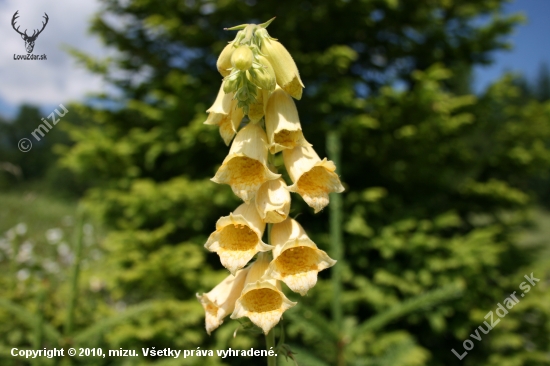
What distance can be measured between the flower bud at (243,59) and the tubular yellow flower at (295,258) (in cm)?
42

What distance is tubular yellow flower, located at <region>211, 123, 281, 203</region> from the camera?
3.19 feet

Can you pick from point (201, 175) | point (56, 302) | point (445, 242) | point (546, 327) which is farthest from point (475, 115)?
point (56, 302)

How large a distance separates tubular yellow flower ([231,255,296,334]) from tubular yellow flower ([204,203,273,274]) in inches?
→ 2.7

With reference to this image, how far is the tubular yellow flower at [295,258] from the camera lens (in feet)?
3.04

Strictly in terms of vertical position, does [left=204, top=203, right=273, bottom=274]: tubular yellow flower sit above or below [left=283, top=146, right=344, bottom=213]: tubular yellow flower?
below

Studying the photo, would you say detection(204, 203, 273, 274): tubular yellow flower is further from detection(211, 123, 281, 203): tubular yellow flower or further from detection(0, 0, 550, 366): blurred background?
detection(0, 0, 550, 366): blurred background

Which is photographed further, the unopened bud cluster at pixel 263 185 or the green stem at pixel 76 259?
the green stem at pixel 76 259

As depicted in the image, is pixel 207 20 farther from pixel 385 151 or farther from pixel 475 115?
pixel 475 115

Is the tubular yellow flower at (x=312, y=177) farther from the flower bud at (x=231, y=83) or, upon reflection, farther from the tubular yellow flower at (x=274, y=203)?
the flower bud at (x=231, y=83)

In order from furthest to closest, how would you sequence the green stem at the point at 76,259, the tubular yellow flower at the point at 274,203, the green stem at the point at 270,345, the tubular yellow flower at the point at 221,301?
the green stem at the point at 76,259 → the tubular yellow flower at the point at 221,301 → the tubular yellow flower at the point at 274,203 → the green stem at the point at 270,345

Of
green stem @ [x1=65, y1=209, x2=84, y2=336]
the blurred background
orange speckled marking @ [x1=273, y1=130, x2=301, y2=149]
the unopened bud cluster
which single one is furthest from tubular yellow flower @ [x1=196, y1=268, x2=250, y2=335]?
the blurred background

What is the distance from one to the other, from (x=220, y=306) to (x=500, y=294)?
4790 millimetres

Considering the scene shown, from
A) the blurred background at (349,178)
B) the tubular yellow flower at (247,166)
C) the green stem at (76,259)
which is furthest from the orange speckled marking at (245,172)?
the blurred background at (349,178)

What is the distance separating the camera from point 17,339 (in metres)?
3.29
